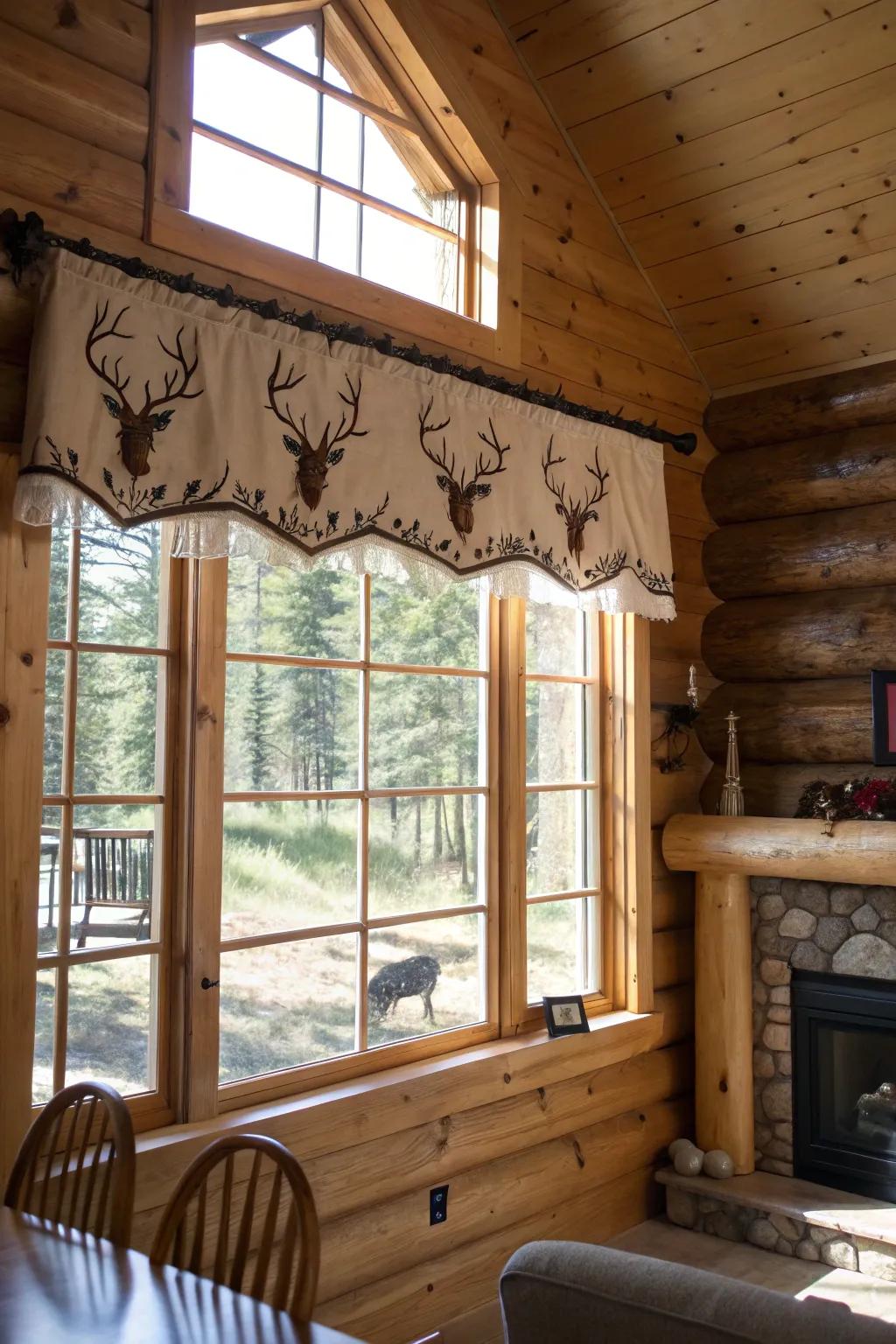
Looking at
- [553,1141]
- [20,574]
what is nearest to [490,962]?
[553,1141]

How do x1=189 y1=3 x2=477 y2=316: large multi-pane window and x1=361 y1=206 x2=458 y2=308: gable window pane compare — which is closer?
x1=189 y1=3 x2=477 y2=316: large multi-pane window

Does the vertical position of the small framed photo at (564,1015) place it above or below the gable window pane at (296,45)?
below

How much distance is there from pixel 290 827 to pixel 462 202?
1998 millimetres

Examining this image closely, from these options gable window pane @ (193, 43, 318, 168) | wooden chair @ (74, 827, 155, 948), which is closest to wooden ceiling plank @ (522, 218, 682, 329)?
gable window pane @ (193, 43, 318, 168)

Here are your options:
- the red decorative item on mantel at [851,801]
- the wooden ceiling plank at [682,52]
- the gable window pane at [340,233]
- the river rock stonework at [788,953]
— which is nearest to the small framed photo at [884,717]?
the red decorative item on mantel at [851,801]

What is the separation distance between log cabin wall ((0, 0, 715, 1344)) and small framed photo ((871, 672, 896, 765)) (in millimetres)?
728

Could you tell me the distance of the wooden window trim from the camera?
2.62 metres

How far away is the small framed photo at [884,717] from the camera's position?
3668mm

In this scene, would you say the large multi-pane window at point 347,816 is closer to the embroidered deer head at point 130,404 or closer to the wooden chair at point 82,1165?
the embroidered deer head at point 130,404

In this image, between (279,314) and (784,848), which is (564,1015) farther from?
(279,314)

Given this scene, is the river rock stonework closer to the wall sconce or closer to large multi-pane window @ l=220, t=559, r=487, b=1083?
the wall sconce

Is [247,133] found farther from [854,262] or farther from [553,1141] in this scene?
[553,1141]

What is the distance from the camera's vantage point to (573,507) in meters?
3.49

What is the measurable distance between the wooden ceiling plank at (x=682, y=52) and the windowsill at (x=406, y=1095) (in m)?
2.95
